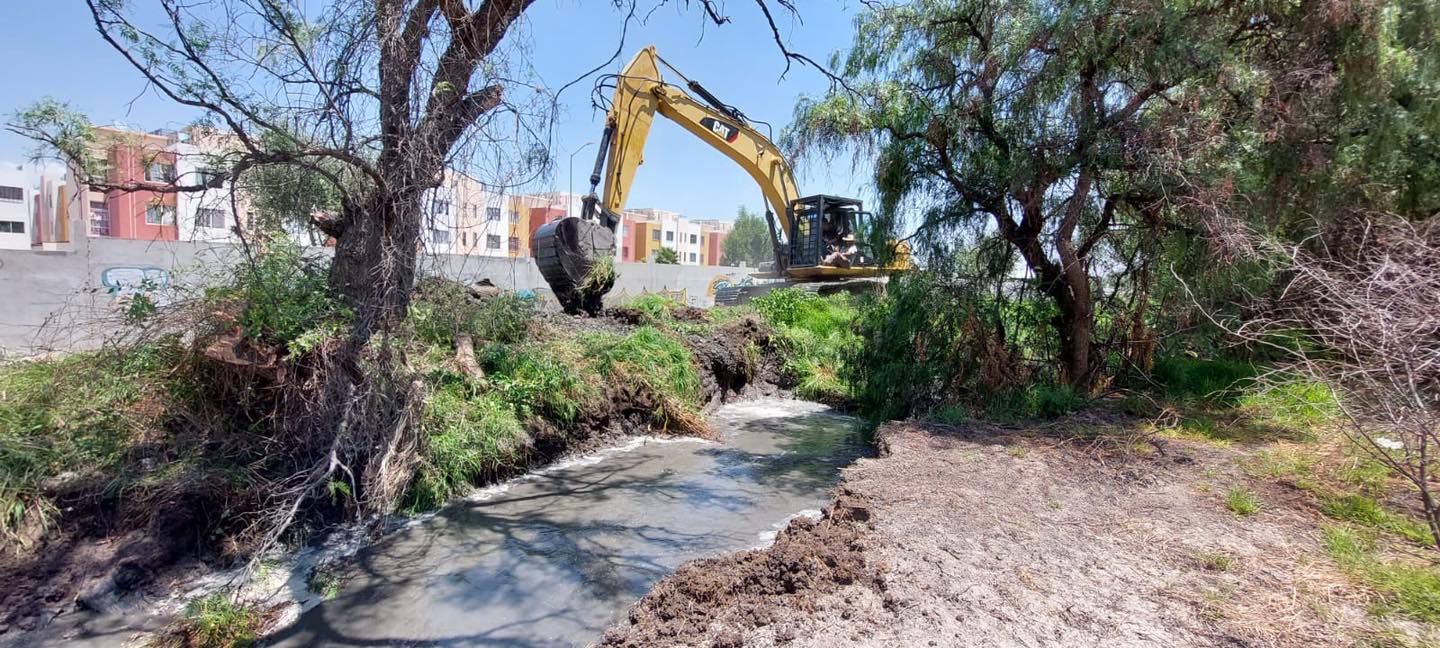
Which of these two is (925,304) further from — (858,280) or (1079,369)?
(858,280)

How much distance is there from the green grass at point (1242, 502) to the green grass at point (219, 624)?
5600 mm

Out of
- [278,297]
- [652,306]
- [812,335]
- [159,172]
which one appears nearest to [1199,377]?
[812,335]

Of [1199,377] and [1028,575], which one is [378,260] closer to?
[1028,575]

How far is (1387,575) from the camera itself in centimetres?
329

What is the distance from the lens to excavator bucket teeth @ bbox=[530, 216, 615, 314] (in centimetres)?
1029

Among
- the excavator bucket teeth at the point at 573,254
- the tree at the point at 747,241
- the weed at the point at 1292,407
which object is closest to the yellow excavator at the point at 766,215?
the excavator bucket teeth at the point at 573,254

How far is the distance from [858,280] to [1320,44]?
9352mm

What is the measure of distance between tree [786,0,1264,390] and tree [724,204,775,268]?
62957 millimetres

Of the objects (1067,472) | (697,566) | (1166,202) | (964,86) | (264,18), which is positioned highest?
(964,86)

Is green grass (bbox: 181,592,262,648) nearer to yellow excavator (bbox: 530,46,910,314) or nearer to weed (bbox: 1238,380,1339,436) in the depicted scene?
yellow excavator (bbox: 530,46,910,314)

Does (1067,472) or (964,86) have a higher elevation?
(964,86)

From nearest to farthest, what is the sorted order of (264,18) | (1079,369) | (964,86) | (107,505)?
(264,18)
(107,505)
(964,86)
(1079,369)

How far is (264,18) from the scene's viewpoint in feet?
13.5

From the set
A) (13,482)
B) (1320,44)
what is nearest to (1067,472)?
(1320,44)
